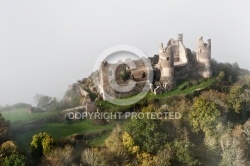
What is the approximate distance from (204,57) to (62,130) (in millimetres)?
15551

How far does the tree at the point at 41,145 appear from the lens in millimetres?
36281

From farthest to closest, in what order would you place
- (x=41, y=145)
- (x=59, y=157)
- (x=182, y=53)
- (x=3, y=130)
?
1. (x=182, y=53)
2. (x=3, y=130)
3. (x=41, y=145)
4. (x=59, y=157)

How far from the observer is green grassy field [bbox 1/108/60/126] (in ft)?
138

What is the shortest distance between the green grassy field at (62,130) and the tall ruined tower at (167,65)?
24.1 ft

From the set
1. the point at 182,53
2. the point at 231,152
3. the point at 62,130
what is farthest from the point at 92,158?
the point at 182,53

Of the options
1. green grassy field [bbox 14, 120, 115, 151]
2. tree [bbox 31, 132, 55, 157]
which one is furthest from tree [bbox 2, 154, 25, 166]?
green grassy field [bbox 14, 120, 115, 151]

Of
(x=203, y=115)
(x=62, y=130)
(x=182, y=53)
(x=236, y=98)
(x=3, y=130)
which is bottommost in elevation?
(x=62, y=130)

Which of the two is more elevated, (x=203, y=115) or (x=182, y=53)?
(x=182, y=53)

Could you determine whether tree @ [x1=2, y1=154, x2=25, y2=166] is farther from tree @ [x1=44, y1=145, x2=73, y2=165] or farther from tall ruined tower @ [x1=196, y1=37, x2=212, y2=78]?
tall ruined tower @ [x1=196, y1=37, x2=212, y2=78]

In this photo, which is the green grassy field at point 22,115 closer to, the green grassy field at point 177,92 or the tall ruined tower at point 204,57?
the green grassy field at point 177,92

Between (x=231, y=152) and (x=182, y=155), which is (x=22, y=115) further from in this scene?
(x=231, y=152)

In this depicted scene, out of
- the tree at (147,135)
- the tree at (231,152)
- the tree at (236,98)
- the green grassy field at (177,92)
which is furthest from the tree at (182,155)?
the tree at (236,98)

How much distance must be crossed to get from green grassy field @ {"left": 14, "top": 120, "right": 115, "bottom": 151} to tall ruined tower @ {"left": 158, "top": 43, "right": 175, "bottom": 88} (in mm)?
7338

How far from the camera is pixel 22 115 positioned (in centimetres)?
4394
